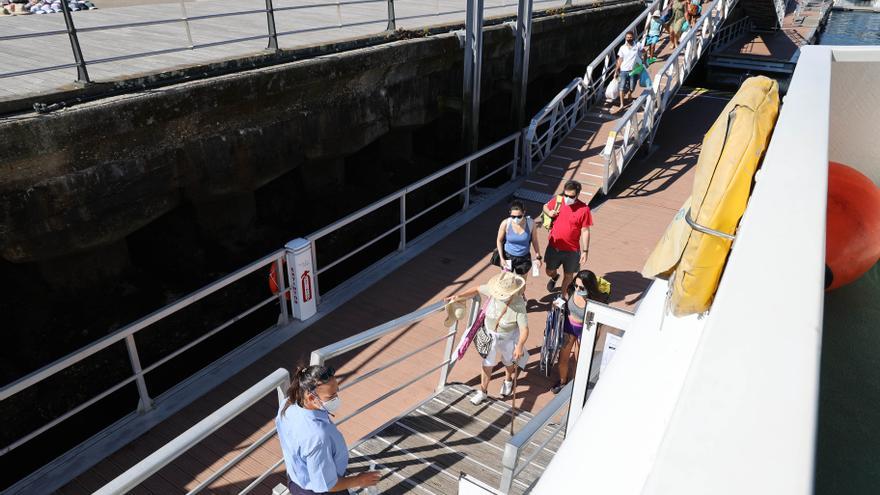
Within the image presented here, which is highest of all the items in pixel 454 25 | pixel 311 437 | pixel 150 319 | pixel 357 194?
pixel 454 25

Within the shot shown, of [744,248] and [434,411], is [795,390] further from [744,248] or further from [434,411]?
[434,411]

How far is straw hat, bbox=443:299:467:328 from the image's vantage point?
464 cm

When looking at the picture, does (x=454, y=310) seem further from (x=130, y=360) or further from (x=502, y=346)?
(x=130, y=360)

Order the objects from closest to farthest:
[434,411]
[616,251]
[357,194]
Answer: [434,411] → [616,251] → [357,194]

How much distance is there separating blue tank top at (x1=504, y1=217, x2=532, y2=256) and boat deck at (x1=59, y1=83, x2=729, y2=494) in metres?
0.87

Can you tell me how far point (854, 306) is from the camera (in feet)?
11.5

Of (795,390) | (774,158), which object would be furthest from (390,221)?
(795,390)

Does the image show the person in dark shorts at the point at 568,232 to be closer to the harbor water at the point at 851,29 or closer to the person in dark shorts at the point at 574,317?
the person in dark shorts at the point at 574,317

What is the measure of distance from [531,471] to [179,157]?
184 inches

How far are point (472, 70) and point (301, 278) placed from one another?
5.14 meters

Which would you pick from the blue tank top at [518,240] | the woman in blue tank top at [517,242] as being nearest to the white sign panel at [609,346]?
the woman in blue tank top at [517,242]

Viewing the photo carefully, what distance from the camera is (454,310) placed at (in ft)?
15.3

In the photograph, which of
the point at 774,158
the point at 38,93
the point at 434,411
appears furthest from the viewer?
the point at 38,93

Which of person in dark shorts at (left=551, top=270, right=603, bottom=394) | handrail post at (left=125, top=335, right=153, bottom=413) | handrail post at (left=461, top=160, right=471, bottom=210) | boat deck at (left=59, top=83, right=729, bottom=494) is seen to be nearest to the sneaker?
boat deck at (left=59, top=83, right=729, bottom=494)
